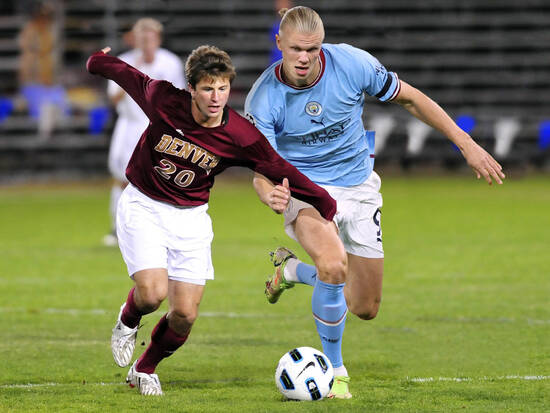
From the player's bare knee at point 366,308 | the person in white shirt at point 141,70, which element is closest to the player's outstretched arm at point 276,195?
the player's bare knee at point 366,308

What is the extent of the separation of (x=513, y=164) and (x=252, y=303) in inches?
527

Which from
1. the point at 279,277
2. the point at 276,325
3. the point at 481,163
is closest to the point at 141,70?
the point at 276,325

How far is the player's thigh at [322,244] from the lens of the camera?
572cm

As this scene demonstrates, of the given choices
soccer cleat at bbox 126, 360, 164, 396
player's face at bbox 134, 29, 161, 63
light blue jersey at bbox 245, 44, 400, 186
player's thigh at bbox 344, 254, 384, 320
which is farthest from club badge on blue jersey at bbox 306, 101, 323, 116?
player's face at bbox 134, 29, 161, 63

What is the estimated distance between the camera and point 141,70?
11.8 m

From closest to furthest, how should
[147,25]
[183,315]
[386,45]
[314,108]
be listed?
[183,315]
[314,108]
[147,25]
[386,45]

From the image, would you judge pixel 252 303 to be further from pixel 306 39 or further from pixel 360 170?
pixel 306 39

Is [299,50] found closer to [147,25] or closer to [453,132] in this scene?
[453,132]

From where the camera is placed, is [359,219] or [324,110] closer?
[324,110]

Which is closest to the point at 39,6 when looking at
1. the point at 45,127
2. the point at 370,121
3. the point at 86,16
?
the point at 86,16

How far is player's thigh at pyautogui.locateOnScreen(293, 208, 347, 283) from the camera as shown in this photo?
5.72 metres

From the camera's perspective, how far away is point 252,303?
865 centimetres

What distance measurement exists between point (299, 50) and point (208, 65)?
0.67 m

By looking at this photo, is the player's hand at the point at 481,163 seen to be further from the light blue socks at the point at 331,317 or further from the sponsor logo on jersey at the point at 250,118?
the sponsor logo on jersey at the point at 250,118
